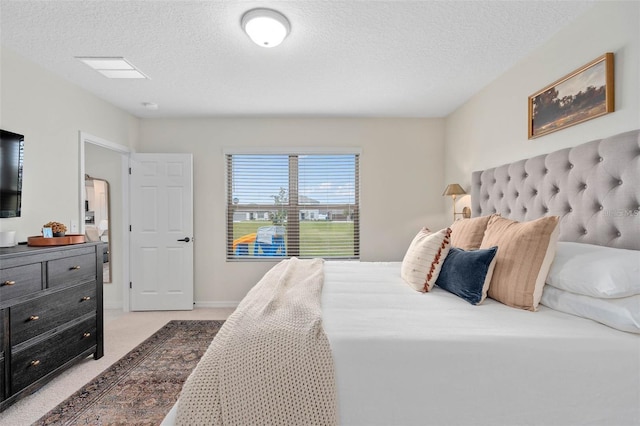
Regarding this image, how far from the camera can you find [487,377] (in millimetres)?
→ 1049

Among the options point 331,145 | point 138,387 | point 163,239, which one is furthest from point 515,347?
point 163,239

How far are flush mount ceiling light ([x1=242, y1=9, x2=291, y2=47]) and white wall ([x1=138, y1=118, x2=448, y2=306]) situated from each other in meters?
1.91

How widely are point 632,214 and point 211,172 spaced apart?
3895 millimetres

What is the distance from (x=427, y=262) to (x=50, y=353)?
105 inches

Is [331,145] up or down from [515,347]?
up

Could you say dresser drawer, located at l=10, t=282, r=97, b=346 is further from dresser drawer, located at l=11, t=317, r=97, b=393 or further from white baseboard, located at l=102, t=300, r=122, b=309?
white baseboard, located at l=102, t=300, r=122, b=309

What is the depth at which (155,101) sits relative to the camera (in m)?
Result: 3.26

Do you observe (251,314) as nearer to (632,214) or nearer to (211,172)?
(632,214)

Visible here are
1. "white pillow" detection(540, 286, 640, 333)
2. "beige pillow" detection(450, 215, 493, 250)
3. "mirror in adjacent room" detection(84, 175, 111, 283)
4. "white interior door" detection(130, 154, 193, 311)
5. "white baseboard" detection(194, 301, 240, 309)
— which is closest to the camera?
"white pillow" detection(540, 286, 640, 333)

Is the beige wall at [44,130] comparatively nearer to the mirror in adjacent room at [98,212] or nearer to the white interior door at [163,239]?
the white interior door at [163,239]

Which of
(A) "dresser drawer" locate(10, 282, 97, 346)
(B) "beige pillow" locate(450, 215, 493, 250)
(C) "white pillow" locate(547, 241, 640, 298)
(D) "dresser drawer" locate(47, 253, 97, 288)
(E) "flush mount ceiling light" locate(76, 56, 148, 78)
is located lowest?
(A) "dresser drawer" locate(10, 282, 97, 346)

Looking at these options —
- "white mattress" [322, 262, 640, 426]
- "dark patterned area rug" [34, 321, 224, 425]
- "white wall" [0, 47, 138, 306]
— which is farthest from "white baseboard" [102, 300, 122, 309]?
"white mattress" [322, 262, 640, 426]

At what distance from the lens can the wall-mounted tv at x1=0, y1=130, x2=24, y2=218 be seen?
6.79 feet

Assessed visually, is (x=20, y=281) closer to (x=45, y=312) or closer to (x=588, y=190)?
(x=45, y=312)
